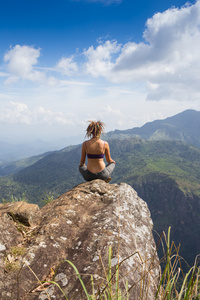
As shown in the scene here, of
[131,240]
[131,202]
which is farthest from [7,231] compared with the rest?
[131,202]

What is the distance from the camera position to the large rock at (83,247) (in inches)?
137

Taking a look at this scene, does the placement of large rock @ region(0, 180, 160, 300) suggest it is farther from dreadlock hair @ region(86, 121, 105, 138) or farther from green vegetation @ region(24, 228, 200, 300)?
dreadlock hair @ region(86, 121, 105, 138)

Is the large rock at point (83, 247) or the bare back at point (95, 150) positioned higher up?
the bare back at point (95, 150)

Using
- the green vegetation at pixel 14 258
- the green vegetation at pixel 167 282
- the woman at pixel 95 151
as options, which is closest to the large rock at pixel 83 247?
the green vegetation at pixel 14 258

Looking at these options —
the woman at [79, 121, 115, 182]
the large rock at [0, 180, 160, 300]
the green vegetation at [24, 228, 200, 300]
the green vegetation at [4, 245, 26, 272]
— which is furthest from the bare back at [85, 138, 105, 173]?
the green vegetation at [24, 228, 200, 300]

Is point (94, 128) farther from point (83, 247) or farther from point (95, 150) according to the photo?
point (83, 247)

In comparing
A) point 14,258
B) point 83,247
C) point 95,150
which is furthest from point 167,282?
point 95,150

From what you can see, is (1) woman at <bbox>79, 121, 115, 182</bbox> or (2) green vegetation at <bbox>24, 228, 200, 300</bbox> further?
(1) woman at <bbox>79, 121, 115, 182</bbox>

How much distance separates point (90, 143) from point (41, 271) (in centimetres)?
680

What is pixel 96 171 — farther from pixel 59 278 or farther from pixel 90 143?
pixel 59 278

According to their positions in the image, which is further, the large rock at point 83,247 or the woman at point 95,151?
the woman at point 95,151

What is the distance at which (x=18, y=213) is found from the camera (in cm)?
528

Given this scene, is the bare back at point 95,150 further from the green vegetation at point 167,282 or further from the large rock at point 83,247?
the green vegetation at point 167,282

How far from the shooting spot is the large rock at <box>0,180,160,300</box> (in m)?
3.47
